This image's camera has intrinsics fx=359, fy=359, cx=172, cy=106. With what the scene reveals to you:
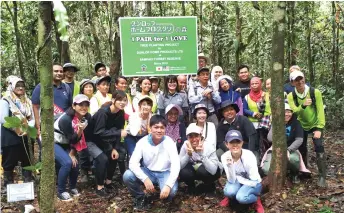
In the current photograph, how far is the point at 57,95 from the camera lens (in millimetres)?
5816

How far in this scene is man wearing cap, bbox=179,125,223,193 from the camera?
17.3 ft

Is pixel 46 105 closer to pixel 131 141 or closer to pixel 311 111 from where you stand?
pixel 131 141

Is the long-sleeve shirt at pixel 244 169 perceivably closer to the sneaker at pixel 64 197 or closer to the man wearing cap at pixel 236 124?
the man wearing cap at pixel 236 124

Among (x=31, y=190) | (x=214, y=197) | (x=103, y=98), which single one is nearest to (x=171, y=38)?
(x=103, y=98)

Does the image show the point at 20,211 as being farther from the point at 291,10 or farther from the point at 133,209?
the point at 291,10

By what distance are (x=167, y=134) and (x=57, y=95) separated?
1.89 meters

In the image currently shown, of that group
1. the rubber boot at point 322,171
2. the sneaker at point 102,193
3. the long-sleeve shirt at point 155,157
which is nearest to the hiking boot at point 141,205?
the long-sleeve shirt at point 155,157

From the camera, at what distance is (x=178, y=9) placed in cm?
1628

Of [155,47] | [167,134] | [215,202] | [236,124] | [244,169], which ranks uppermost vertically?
[155,47]

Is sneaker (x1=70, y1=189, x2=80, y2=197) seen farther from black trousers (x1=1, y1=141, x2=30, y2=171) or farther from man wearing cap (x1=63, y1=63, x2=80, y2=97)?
man wearing cap (x1=63, y1=63, x2=80, y2=97)

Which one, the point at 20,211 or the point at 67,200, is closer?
the point at 20,211

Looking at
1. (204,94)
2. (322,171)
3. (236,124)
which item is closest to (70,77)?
(204,94)

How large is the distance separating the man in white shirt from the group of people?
0.05 ft

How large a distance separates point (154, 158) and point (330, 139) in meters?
6.05
